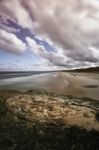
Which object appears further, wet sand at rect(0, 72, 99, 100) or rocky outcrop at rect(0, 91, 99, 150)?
wet sand at rect(0, 72, 99, 100)

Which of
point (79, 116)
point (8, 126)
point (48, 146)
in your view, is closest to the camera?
point (48, 146)

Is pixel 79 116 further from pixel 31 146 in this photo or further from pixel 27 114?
pixel 31 146

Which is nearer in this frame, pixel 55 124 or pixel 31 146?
A: pixel 31 146

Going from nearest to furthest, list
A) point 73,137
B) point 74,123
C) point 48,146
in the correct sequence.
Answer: point 48,146, point 73,137, point 74,123

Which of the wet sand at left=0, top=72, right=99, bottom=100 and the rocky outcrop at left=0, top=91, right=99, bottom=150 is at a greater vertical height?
the rocky outcrop at left=0, top=91, right=99, bottom=150

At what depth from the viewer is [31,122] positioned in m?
9.80

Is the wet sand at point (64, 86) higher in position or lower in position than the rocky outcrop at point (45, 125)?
lower

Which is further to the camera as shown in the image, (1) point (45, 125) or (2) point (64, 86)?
(2) point (64, 86)

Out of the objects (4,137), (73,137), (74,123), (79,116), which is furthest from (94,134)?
(4,137)

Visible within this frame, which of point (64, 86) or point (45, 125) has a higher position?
point (45, 125)

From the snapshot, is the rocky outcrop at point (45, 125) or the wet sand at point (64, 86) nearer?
the rocky outcrop at point (45, 125)

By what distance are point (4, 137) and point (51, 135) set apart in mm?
1779

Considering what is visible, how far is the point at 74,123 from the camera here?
9.99 metres

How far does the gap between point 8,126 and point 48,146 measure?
96.3 inches
